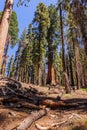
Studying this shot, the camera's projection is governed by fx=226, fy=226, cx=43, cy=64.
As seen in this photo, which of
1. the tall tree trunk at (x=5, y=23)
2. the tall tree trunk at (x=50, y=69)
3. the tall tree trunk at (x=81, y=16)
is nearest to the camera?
the tall tree trunk at (x=5, y=23)

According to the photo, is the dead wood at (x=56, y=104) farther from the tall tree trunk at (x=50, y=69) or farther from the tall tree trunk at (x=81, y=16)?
the tall tree trunk at (x=50, y=69)

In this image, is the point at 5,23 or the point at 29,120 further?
the point at 5,23

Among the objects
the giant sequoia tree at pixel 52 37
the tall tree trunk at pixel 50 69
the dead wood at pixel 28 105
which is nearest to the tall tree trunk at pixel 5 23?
the dead wood at pixel 28 105

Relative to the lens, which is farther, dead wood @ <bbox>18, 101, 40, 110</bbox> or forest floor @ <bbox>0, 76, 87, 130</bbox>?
dead wood @ <bbox>18, 101, 40, 110</bbox>

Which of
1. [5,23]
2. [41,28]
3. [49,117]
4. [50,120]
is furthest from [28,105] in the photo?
A: [41,28]

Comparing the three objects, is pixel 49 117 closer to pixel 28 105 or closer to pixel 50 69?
pixel 28 105

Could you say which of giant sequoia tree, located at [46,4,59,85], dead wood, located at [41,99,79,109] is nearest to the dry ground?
dead wood, located at [41,99,79,109]

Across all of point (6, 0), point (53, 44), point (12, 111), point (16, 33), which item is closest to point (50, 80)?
point (53, 44)

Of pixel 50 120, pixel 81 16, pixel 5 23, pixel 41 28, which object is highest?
pixel 41 28

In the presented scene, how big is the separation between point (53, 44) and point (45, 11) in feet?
18.6

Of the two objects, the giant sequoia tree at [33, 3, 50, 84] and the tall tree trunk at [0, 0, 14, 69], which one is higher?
the giant sequoia tree at [33, 3, 50, 84]

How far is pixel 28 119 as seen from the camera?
7.28 metres

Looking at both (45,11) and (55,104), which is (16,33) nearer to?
(45,11)

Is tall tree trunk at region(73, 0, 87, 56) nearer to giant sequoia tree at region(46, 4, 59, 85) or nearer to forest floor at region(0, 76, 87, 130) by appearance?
forest floor at region(0, 76, 87, 130)
